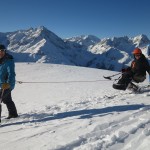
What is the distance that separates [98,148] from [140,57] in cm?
715

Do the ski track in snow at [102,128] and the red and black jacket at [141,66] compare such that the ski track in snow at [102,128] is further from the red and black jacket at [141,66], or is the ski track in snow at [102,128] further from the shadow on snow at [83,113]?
the red and black jacket at [141,66]

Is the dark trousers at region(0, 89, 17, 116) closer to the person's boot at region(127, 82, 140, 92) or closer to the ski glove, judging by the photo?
the ski glove

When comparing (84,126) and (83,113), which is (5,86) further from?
(84,126)

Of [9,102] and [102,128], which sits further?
[9,102]

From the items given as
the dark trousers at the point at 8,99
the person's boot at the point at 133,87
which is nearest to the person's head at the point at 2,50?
the dark trousers at the point at 8,99

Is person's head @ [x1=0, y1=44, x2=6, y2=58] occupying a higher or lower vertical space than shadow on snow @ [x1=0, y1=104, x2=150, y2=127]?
higher

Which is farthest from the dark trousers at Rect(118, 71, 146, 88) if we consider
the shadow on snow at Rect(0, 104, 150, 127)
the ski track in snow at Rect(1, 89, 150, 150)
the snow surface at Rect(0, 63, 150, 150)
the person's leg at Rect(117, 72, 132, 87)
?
the shadow on snow at Rect(0, 104, 150, 127)

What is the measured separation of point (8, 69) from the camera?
27.1ft

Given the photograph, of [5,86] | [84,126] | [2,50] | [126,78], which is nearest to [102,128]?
[84,126]

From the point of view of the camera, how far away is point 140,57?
11.6 meters

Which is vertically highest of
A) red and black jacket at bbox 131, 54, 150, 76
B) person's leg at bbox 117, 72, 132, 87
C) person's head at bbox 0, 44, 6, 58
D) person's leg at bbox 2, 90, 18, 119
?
person's head at bbox 0, 44, 6, 58

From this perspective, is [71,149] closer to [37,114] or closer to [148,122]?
[148,122]

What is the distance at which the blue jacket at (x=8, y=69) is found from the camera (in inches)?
325

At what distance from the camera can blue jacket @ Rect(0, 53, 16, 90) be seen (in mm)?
8250
